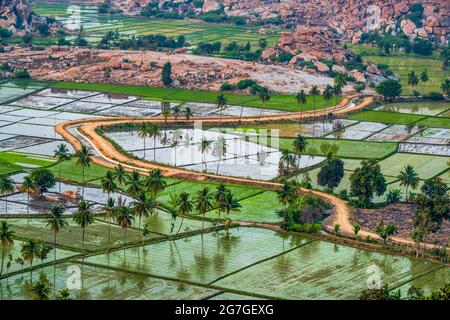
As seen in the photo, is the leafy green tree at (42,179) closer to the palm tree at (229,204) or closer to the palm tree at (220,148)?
the palm tree at (220,148)

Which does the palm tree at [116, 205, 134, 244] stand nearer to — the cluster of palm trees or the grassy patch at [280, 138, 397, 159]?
the grassy patch at [280, 138, 397, 159]

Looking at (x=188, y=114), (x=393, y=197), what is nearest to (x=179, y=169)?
(x=188, y=114)

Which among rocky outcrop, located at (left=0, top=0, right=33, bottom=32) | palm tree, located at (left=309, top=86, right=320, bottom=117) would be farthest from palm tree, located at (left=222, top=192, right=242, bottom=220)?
rocky outcrop, located at (left=0, top=0, right=33, bottom=32)

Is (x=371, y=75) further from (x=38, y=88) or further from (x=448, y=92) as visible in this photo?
(x=38, y=88)

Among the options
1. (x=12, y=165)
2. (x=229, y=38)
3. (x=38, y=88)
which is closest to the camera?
(x=12, y=165)

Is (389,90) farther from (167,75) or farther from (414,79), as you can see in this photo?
(167,75)
